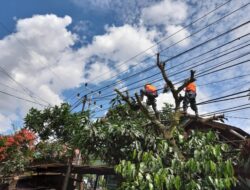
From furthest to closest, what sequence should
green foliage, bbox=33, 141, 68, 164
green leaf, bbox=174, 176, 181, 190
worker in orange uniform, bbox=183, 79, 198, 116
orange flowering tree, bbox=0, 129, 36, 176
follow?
1. green foliage, bbox=33, 141, 68, 164
2. orange flowering tree, bbox=0, 129, 36, 176
3. worker in orange uniform, bbox=183, 79, 198, 116
4. green leaf, bbox=174, 176, 181, 190

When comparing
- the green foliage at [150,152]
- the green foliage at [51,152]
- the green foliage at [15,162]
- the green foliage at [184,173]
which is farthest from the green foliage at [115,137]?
the green foliage at [51,152]

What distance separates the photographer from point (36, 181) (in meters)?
19.2

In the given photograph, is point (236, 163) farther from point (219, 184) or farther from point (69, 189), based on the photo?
point (69, 189)

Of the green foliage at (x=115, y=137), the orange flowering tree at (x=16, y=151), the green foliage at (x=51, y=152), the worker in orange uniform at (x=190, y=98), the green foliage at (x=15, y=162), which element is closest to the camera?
the green foliage at (x=115, y=137)

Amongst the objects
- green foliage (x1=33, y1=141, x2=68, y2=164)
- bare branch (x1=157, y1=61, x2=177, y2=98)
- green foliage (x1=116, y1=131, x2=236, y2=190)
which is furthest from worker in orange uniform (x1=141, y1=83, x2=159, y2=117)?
green foliage (x1=33, y1=141, x2=68, y2=164)

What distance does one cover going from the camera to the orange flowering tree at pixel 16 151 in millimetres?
18453

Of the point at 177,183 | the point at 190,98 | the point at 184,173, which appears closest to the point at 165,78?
the point at 190,98

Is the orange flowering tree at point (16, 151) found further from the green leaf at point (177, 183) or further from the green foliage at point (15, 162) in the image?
the green leaf at point (177, 183)

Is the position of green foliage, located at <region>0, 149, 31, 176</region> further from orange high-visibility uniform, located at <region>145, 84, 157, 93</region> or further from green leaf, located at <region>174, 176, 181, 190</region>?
green leaf, located at <region>174, 176, 181, 190</region>

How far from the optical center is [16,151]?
19.3m

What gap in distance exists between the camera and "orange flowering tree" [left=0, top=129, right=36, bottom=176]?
1845cm

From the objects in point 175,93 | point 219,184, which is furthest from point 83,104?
point 219,184

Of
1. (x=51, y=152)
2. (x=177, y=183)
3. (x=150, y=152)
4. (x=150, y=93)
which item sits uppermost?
(x=150, y=93)

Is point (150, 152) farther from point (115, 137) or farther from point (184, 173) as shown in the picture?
point (115, 137)
